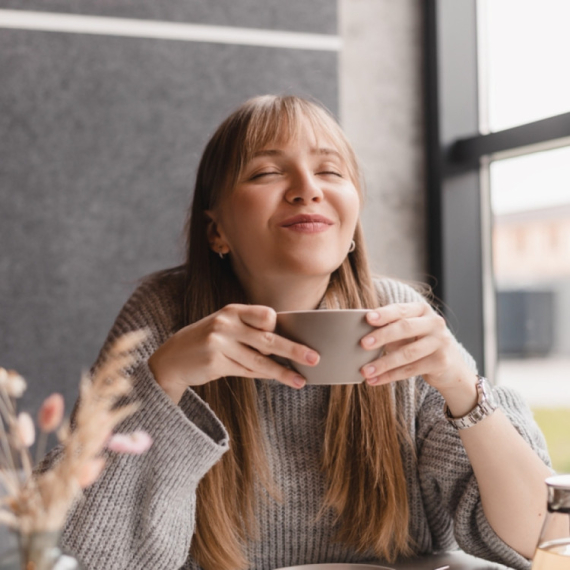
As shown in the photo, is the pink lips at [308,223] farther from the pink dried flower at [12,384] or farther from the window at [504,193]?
the window at [504,193]

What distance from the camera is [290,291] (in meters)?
1.34

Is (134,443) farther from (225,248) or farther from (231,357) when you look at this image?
(225,248)

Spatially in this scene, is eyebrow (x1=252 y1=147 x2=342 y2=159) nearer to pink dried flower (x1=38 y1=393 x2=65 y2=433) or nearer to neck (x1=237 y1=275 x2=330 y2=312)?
neck (x1=237 y1=275 x2=330 y2=312)

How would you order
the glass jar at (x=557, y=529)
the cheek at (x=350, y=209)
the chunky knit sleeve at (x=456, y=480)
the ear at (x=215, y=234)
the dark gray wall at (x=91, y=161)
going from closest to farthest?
the glass jar at (x=557, y=529) → the chunky knit sleeve at (x=456, y=480) → the cheek at (x=350, y=209) → the ear at (x=215, y=234) → the dark gray wall at (x=91, y=161)

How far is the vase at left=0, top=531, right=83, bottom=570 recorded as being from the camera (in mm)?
514

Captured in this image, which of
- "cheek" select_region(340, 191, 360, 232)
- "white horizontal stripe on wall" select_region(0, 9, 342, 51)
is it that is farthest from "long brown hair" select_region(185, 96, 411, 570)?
"white horizontal stripe on wall" select_region(0, 9, 342, 51)

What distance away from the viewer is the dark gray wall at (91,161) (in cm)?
208

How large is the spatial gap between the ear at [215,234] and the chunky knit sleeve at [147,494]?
0.43m

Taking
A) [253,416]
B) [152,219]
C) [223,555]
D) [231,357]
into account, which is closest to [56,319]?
[152,219]

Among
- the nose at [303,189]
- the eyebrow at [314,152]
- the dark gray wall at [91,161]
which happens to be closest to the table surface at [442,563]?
the nose at [303,189]

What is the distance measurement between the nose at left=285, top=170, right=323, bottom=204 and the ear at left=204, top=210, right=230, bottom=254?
226 mm

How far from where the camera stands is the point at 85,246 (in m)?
2.14

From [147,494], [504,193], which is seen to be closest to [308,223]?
[147,494]

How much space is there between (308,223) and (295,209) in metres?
0.04
